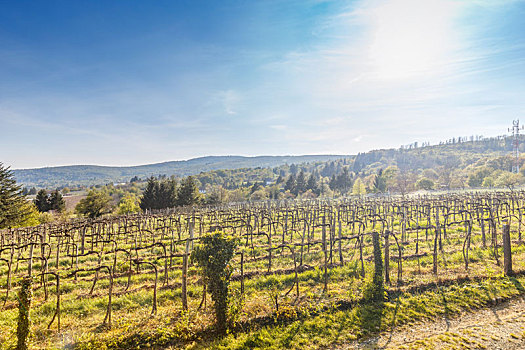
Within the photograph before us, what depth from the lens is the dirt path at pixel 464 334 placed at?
22.2 ft

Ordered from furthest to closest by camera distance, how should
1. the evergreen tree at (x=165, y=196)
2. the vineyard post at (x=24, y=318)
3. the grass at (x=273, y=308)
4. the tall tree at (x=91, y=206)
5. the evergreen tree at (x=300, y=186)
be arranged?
the evergreen tree at (x=300, y=186)
the evergreen tree at (x=165, y=196)
the tall tree at (x=91, y=206)
the grass at (x=273, y=308)
the vineyard post at (x=24, y=318)

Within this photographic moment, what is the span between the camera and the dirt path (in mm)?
6773

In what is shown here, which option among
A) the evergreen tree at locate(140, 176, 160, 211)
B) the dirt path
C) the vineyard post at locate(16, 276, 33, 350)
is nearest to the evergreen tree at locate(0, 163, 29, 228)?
the evergreen tree at locate(140, 176, 160, 211)

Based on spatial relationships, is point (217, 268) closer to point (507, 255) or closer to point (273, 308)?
point (273, 308)

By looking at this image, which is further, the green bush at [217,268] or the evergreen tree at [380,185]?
the evergreen tree at [380,185]

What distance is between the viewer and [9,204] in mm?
31484

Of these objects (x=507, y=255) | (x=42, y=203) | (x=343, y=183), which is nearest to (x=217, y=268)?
(x=507, y=255)

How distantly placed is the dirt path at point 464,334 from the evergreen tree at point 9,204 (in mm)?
39011

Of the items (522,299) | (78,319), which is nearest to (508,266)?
(522,299)

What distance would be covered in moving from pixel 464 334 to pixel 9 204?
141ft

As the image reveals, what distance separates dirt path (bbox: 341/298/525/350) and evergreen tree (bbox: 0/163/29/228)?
39.0 meters

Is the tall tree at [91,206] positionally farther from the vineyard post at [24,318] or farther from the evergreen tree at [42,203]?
the vineyard post at [24,318]

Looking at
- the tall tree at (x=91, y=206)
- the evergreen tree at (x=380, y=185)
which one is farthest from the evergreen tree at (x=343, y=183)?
the tall tree at (x=91, y=206)

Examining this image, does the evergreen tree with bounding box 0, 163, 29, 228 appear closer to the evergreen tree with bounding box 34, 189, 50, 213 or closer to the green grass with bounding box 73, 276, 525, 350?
the evergreen tree with bounding box 34, 189, 50, 213
